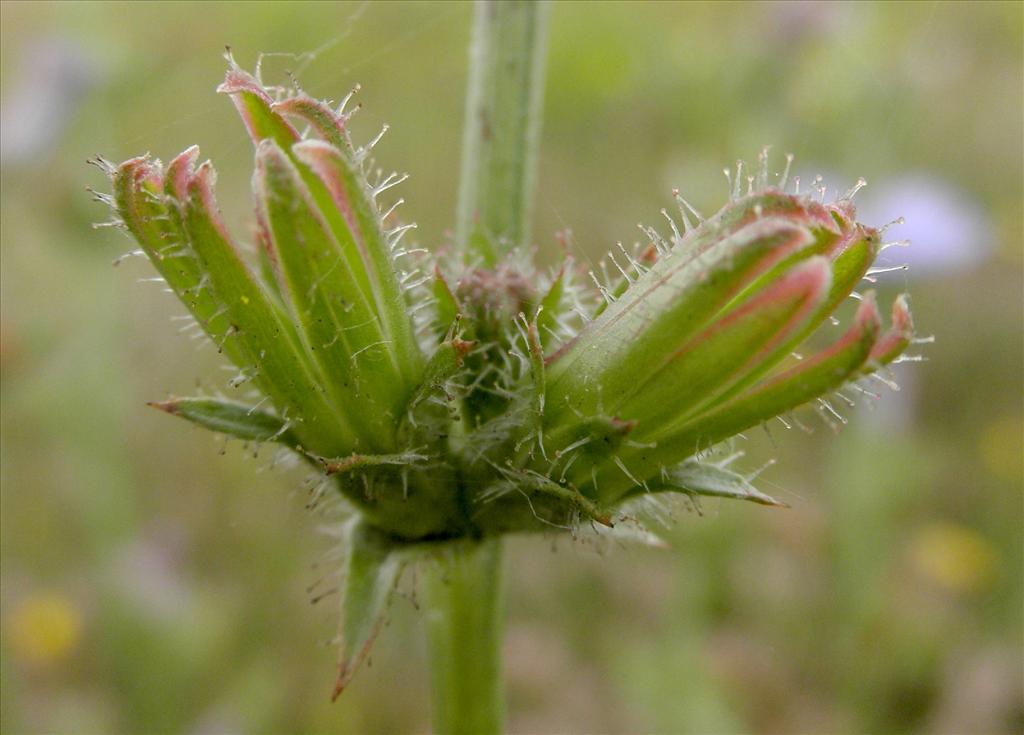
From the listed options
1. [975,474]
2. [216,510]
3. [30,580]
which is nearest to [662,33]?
[975,474]

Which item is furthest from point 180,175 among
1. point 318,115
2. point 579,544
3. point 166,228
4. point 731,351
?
point 579,544

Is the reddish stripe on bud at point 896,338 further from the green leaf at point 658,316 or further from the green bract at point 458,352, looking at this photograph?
the green leaf at point 658,316

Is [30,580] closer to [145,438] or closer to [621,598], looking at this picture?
[145,438]

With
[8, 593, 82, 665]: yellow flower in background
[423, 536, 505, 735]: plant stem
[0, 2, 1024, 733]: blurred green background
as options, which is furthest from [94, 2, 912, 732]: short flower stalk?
[8, 593, 82, 665]: yellow flower in background

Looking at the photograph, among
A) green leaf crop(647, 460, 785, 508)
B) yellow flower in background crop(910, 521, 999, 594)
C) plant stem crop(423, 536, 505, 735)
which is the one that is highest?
green leaf crop(647, 460, 785, 508)

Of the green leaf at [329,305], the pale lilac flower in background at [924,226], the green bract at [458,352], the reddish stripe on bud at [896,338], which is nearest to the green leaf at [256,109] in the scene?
the green bract at [458,352]

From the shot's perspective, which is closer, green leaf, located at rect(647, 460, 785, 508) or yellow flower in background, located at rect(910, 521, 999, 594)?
green leaf, located at rect(647, 460, 785, 508)

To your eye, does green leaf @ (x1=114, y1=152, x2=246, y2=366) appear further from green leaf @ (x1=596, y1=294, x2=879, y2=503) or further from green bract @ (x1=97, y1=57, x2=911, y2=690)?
green leaf @ (x1=596, y1=294, x2=879, y2=503)
